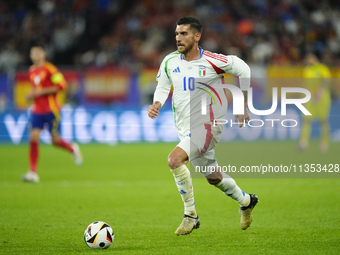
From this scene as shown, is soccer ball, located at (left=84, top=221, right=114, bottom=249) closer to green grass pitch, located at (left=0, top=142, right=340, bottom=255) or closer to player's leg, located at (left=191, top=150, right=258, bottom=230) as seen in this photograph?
green grass pitch, located at (left=0, top=142, right=340, bottom=255)

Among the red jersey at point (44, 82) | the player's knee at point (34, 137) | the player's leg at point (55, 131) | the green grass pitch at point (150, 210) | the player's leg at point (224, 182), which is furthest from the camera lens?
the player's leg at point (55, 131)

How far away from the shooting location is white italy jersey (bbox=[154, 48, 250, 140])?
17.9ft

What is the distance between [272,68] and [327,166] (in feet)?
18.4

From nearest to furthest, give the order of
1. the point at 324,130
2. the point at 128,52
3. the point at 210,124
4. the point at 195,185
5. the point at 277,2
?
1. the point at 210,124
2. the point at 195,185
3. the point at 324,130
4. the point at 128,52
5. the point at 277,2

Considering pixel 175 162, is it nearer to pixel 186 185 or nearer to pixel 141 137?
pixel 186 185

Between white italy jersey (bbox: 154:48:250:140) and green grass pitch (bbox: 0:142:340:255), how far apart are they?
1.27m

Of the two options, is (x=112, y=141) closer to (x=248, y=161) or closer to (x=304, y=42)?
(x=248, y=161)

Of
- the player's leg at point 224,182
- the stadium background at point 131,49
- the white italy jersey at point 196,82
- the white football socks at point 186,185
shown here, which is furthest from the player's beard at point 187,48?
the stadium background at point 131,49

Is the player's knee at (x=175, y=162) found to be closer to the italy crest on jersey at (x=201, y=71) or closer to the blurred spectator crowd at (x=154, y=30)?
the italy crest on jersey at (x=201, y=71)

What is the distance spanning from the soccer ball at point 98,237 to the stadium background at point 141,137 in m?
0.11

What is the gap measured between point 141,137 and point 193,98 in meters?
10.5

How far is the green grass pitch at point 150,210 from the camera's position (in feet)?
16.5

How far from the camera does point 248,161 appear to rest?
12.1 meters

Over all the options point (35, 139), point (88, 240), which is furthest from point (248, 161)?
point (88, 240)
